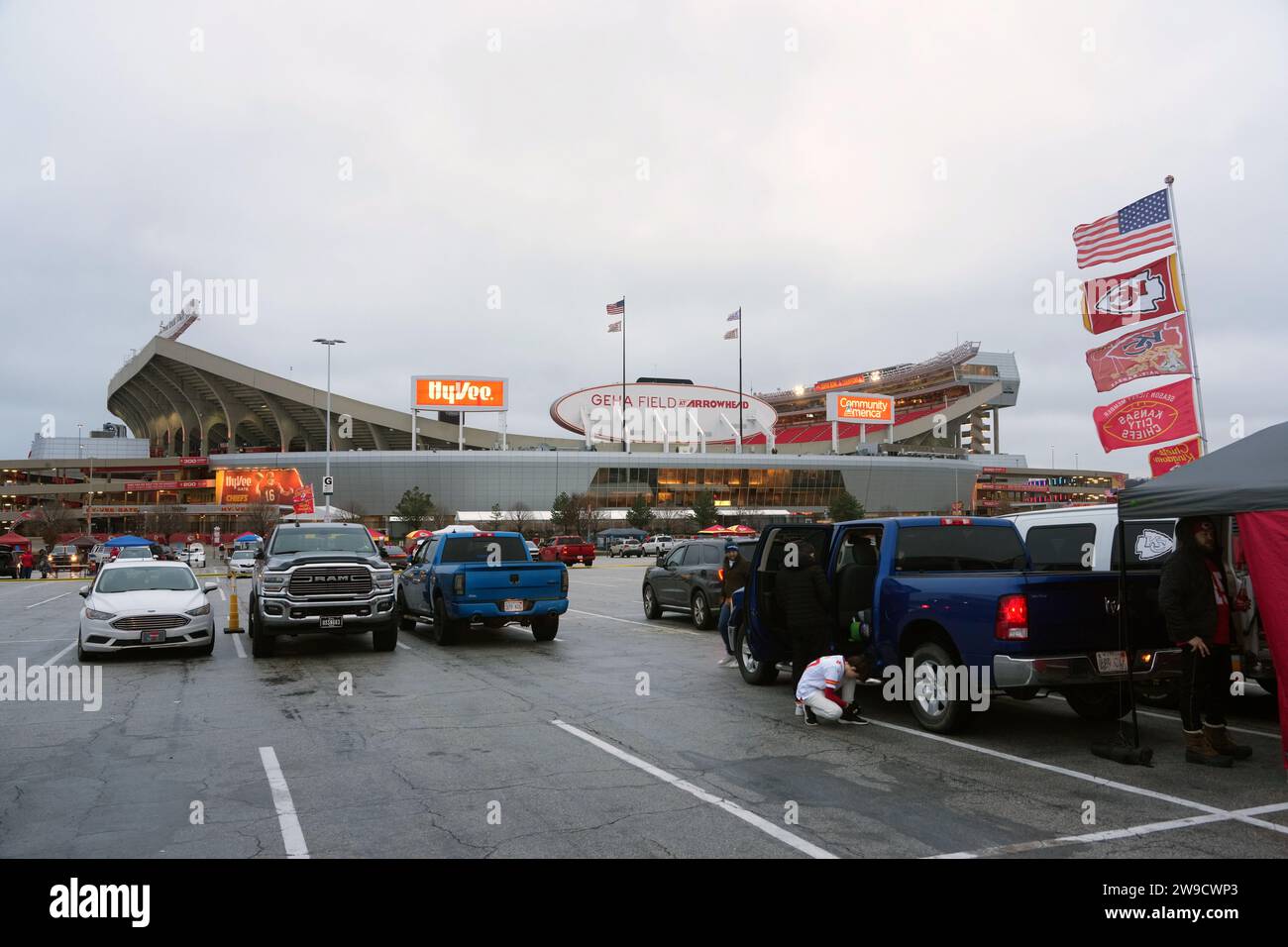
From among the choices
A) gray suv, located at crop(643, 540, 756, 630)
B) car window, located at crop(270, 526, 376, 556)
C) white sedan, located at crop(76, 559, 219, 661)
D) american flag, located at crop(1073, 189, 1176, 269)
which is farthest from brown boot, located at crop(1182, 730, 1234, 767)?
american flag, located at crop(1073, 189, 1176, 269)

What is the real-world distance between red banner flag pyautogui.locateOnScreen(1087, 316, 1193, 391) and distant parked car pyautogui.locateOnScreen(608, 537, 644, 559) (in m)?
52.2

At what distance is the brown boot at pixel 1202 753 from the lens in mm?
6848

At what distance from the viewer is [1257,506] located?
20.7 ft

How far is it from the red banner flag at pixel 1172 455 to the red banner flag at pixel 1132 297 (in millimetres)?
2556

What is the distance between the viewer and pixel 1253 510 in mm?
6301

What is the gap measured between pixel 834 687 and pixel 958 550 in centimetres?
189

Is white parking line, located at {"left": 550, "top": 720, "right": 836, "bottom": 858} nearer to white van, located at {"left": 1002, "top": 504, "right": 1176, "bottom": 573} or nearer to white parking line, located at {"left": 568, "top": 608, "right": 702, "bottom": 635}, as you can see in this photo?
white van, located at {"left": 1002, "top": 504, "right": 1176, "bottom": 573}

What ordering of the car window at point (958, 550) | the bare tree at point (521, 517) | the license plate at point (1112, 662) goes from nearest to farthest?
the license plate at point (1112, 662) → the car window at point (958, 550) → the bare tree at point (521, 517)

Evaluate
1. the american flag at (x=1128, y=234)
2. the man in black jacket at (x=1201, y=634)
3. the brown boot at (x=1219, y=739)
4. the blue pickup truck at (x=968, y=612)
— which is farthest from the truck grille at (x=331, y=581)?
the american flag at (x=1128, y=234)

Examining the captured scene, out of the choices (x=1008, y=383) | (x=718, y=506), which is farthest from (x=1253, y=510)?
(x=1008, y=383)

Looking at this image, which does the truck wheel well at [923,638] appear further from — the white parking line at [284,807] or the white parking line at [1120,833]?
the white parking line at [284,807]

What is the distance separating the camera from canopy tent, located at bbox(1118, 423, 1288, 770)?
617cm
